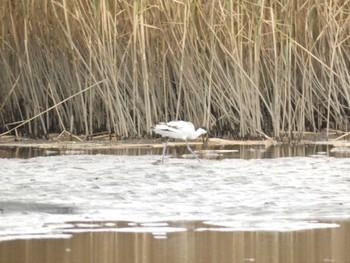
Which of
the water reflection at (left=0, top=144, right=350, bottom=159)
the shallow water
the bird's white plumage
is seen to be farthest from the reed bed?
the shallow water

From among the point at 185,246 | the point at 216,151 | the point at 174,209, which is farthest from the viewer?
the point at 216,151

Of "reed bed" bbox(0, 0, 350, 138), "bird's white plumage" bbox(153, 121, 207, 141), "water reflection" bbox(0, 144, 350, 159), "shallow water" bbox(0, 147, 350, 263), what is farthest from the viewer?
"reed bed" bbox(0, 0, 350, 138)

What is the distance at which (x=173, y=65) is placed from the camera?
12.5m

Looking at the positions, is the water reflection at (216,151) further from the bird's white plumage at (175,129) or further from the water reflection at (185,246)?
the water reflection at (185,246)

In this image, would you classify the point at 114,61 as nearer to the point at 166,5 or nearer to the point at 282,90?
the point at 166,5

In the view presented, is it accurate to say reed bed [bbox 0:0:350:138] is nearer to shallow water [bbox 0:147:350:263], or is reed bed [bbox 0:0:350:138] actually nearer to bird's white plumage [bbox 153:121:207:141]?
bird's white plumage [bbox 153:121:207:141]

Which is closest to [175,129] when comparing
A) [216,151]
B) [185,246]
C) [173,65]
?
[216,151]

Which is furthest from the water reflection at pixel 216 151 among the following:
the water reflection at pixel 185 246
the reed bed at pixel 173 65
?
the water reflection at pixel 185 246

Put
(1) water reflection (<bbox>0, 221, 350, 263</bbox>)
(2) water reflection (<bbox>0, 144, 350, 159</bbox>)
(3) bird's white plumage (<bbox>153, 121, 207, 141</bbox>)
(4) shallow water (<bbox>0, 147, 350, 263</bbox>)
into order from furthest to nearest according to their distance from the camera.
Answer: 1. (2) water reflection (<bbox>0, 144, 350, 159</bbox>)
2. (3) bird's white plumage (<bbox>153, 121, 207, 141</bbox>)
3. (4) shallow water (<bbox>0, 147, 350, 263</bbox>)
4. (1) water reflection (<bbox>0, 221, 350, 263</bbox>)

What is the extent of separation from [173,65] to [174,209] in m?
5.54

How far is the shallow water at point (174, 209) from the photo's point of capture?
5.62 meters

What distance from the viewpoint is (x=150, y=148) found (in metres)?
11.7

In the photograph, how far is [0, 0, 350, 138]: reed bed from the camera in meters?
12.1

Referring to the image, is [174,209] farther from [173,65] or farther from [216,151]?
[173,65]
